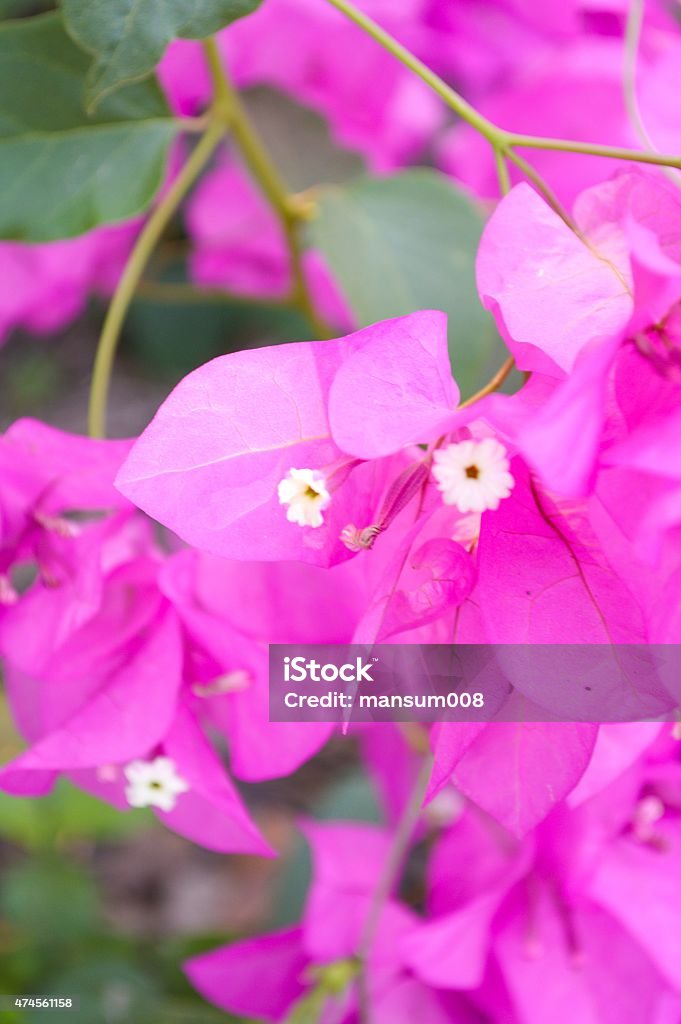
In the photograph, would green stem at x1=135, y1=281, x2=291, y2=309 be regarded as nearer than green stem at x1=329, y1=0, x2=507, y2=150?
No

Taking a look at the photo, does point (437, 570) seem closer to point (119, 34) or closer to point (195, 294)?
point (119, 34)

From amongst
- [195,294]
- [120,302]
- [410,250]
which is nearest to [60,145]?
[120,302]

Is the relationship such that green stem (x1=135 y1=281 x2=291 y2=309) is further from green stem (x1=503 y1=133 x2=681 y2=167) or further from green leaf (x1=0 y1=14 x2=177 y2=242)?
green stem (x1=503 y1=133 x2=681 y2=167)

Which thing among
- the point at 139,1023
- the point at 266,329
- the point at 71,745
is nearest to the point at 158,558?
the point at 71,745

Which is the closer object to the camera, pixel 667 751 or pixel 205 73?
pixel 667 751

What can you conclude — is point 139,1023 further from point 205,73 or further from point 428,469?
point 205,73

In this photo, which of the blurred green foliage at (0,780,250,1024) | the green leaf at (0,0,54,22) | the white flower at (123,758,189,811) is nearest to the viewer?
the white flower at (123,758,189,811)

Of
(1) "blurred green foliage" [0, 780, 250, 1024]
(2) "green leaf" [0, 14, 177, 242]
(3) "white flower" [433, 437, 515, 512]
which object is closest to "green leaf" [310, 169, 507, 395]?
(2) "green leaf" [0, 14, 177, 242]
